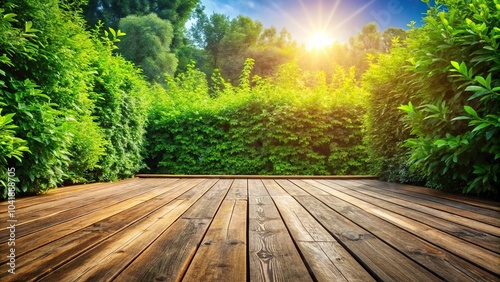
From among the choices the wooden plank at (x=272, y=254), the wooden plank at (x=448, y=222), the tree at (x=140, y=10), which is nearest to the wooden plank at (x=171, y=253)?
the wooden plank at (x=272, y=254)

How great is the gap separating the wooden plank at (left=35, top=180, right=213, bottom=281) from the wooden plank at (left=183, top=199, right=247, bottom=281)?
225mm

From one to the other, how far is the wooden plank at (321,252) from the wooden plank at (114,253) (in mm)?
601

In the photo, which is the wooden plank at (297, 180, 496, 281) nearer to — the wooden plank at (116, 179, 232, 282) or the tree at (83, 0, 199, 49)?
the wooden plank at (116, 179, 232, 282)

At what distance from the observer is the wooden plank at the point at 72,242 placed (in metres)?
0.84

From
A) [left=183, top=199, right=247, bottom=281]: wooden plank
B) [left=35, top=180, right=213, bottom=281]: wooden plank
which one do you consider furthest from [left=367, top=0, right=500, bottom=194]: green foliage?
[left=35, top=180, right=213, bottom=281]: wooden plank

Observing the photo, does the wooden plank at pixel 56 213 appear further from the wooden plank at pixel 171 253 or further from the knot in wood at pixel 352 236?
the knot in wood at pixel 352 236

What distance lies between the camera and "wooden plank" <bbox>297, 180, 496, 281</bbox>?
0.81 meters

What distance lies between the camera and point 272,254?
0.95m

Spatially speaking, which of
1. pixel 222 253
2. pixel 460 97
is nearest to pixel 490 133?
pixel 460 97

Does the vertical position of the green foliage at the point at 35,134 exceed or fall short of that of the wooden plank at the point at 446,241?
it exceeds it

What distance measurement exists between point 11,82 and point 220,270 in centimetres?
237

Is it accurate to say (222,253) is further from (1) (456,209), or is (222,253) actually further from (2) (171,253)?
(1) (456,209)

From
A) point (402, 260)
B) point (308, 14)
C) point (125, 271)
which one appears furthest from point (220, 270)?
point (308, 14)

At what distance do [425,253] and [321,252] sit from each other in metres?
0.38
